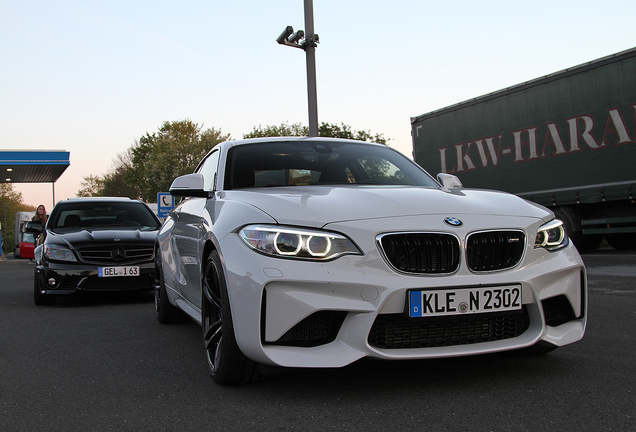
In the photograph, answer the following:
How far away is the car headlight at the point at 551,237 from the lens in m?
3.42

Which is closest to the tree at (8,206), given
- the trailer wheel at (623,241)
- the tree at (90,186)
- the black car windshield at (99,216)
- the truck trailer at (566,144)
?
the tree at (90,186)

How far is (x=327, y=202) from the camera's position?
3.45 meters

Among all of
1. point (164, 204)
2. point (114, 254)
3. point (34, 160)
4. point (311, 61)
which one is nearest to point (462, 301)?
point (114, 254)

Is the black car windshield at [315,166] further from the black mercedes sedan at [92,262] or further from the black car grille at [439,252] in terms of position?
the black mercedes sedan at [92,262]

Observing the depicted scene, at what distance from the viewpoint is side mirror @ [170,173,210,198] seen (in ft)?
14.7

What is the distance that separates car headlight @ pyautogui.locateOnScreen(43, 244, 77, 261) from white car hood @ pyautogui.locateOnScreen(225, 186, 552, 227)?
471 centimetres

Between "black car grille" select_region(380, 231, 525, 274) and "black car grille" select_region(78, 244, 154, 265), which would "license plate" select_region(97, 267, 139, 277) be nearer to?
"black car grille" select_region(78, 244, 154, 265)

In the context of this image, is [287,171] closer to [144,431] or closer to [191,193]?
[191,193]

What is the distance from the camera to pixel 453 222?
3.24 metres

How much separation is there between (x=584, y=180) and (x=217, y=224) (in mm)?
12141

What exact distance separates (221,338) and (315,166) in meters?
1.72

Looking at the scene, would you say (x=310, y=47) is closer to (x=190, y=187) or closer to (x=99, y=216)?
(x=99, y=216)

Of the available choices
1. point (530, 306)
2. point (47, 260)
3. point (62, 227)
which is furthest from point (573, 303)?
point (62, 227)

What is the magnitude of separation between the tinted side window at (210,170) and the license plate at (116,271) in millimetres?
2926
